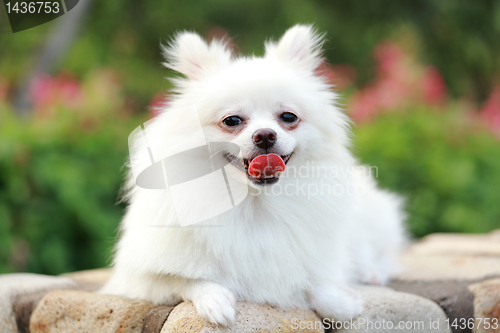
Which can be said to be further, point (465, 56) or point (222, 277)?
point (465, 56)

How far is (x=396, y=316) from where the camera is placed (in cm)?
283

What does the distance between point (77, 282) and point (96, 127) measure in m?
2.10

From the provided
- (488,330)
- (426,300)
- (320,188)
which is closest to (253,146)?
(320,188)

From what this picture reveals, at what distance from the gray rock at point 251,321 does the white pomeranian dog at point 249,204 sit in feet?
0.18

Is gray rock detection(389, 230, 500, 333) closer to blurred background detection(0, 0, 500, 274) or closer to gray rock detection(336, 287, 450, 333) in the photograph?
gray rock detection(336, 287, 450, 333)

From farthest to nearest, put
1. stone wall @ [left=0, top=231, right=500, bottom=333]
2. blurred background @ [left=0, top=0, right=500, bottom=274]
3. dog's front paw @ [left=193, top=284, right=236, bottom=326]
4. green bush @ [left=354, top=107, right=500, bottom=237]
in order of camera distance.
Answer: green bush @ [left=354, top=107, right=500, bottom=237] < blurred background @ [left=0, top=0, right=500, bottom=274] < stone wall @ [left=0, top=231, right=500, bottom=333] < dog's front paw @ [left=193, top=284, right=236, bottom=326]

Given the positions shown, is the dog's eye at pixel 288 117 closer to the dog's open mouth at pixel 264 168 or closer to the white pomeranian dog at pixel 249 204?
the white pomeranian dog at pixel 249 204

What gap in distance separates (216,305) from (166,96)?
4.72 feet

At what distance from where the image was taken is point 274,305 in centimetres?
259

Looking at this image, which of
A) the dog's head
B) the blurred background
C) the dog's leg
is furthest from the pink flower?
the dog's leg

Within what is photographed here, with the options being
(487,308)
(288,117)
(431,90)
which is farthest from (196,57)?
(431,90)

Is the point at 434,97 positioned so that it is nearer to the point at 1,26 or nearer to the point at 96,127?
the point at 96,127

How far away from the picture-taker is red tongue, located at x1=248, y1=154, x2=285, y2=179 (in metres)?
2.51

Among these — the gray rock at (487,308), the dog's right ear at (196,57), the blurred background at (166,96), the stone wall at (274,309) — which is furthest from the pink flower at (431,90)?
the dog's right ear at (196,57)
